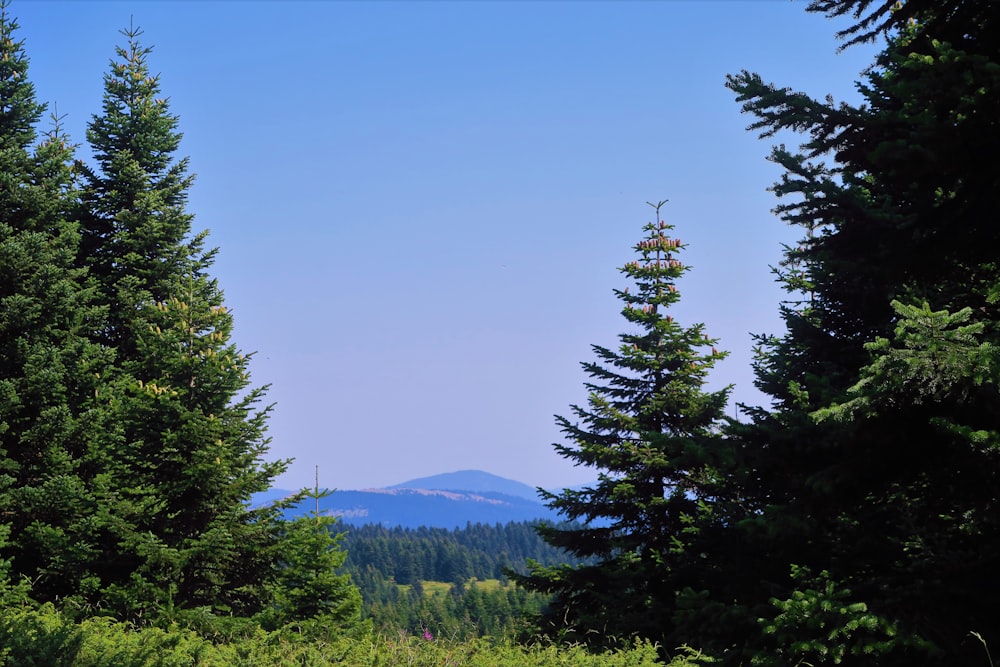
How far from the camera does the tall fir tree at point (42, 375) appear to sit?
1842 centimetres

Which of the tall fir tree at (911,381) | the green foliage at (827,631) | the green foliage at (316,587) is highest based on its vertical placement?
the tall fir tree at (911,381)

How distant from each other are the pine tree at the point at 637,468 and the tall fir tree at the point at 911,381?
10864 mm

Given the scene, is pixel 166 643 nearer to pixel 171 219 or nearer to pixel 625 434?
pixel 625 434

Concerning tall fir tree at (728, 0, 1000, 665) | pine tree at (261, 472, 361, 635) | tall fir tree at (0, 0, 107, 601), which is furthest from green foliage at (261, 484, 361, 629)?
tall fir tree at (728, 0, 1000, 665)

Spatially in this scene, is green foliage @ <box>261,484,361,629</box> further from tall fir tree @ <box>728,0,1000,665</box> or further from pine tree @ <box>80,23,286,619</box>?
tall fir tree @ <box>728,0,1000,665</box>

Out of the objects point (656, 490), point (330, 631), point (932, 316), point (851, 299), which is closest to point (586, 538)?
point (656, 490)

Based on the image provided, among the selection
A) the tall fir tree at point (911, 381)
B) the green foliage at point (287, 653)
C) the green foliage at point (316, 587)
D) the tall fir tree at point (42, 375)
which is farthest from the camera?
the tall fir tree at point (42, 375)

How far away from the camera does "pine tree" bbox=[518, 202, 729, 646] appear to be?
18250mm

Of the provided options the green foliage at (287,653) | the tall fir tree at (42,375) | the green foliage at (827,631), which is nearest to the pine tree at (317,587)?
the tall fir tree at (42,375)

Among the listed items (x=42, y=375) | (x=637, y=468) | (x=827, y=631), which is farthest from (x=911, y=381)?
(x=42, y=375)

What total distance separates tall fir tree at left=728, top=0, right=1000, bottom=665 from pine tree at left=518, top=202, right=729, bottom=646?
428 inches

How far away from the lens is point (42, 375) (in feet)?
63.3

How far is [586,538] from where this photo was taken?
1961cm

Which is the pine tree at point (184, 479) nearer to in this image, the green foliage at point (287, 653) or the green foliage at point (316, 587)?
the green foliage at point (316, 587)
